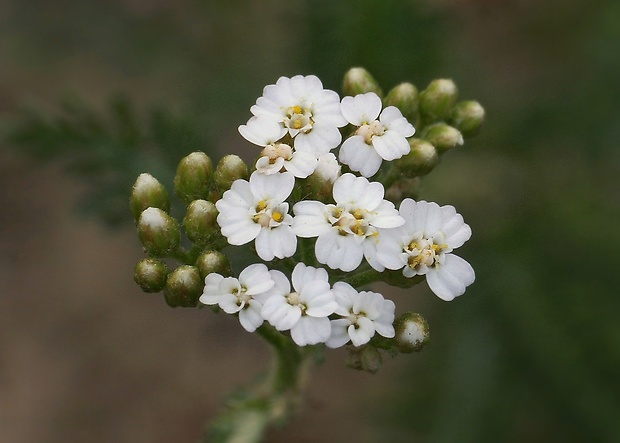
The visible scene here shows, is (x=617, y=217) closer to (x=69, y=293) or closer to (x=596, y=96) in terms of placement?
(x=596, y=96)

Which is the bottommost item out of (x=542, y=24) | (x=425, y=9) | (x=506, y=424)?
(x=506, y=424)

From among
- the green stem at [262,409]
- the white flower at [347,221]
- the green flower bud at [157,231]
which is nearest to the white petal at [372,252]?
the white flower at [347,221]

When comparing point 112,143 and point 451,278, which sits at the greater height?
point 112,143

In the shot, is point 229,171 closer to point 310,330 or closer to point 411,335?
point 310,330

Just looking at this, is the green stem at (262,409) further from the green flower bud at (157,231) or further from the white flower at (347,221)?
the white flower at (347,221)

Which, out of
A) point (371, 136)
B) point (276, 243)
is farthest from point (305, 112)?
point (276, 243)

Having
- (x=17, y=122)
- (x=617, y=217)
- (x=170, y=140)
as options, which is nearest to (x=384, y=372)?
(x=617, y=217)
